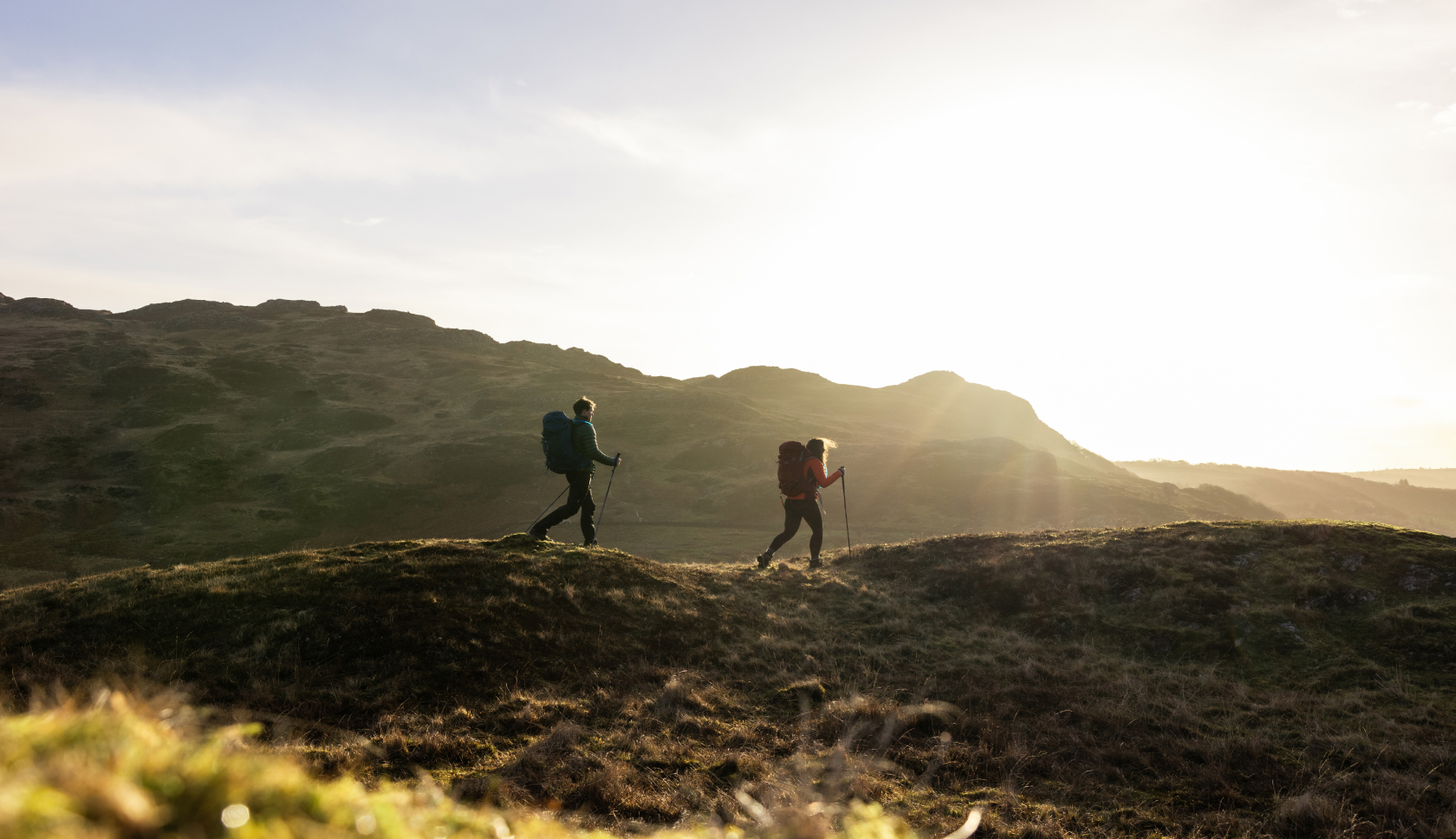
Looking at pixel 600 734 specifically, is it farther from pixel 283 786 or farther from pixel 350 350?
pixel 350 350

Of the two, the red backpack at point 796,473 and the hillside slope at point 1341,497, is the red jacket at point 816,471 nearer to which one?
the red backpack at point 796,473

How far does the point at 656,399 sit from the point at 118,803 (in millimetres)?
77829

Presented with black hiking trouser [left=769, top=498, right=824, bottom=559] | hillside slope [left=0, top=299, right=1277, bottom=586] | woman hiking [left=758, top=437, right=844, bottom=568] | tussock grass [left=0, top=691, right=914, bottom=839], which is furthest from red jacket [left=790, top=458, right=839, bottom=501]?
hillside slope [left=0, top=299, right=1277, bottom=586]

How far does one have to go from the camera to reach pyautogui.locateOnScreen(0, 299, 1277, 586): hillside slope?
39.2 metres

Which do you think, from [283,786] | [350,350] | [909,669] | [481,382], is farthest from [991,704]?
[350,350]

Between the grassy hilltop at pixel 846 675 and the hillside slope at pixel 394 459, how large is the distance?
21.4 metres

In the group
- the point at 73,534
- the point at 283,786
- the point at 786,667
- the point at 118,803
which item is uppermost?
the point at 118,803

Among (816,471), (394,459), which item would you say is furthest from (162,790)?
(394,459)

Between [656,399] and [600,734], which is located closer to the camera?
[600,734]

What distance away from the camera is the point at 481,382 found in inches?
3433

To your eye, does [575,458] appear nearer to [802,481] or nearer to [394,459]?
[802,481]

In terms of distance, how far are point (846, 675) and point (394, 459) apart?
54.7 metres

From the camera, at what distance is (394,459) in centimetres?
5588

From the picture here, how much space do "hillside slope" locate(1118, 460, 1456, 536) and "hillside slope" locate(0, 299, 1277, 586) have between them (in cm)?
2925
